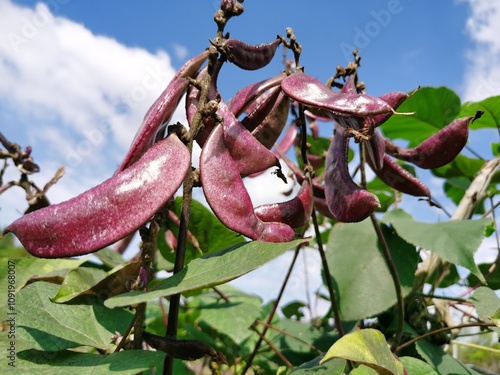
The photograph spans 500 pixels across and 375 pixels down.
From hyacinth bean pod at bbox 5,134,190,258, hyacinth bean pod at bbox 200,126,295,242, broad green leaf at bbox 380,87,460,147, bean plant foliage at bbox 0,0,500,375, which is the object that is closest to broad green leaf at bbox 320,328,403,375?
bean plant foliage at bbox 0,0,500,375

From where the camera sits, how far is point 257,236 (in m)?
0.61

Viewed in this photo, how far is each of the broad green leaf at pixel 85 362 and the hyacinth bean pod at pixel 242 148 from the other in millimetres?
257

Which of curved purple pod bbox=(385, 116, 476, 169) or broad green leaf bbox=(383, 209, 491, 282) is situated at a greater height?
curved purple pod bbox=(385, 116, 476, 169)

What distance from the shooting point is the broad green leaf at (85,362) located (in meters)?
0.53

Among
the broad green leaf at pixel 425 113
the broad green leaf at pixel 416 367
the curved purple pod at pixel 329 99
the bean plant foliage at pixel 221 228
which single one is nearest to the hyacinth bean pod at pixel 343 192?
the bean plant foliage at pixel 221 228

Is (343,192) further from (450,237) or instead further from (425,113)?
(425,113)

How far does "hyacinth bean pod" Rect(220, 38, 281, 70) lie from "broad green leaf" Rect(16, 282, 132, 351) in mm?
386

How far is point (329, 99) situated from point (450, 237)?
52cm

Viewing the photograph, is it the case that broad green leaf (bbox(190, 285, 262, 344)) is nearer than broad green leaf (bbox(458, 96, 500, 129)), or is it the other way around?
broad green leaf (bbox(190, 285, 262, 344))

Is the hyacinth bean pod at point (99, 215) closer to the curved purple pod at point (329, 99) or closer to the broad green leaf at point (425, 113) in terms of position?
the curved purple pod at point (329, 99)

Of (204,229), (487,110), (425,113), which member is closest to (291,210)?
(204,229)

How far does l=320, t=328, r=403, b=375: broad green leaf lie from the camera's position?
0.58m

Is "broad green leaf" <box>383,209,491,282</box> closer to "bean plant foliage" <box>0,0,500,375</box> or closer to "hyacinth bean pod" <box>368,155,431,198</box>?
"bean plant foliage" <box>0,0,500,375</box>

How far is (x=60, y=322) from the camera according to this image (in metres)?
0.68
